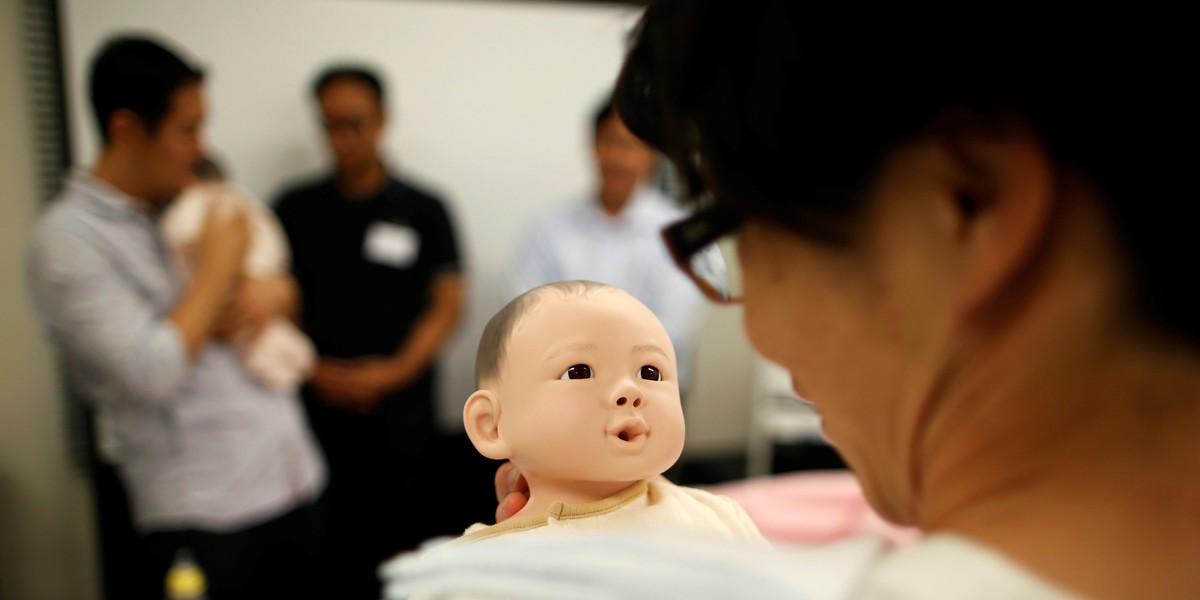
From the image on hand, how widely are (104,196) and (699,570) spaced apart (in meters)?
1.76

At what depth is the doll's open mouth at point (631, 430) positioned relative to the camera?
0.51 metres

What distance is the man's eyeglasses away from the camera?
0.43m

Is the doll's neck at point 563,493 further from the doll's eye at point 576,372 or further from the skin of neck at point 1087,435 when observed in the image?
the skin of neck at point 1087,435

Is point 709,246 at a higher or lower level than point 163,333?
higher

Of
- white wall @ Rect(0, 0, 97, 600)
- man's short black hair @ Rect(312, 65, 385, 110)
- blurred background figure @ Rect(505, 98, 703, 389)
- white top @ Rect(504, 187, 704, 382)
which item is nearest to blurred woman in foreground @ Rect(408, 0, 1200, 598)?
white top @ Rect(504, 187, 704, 382)

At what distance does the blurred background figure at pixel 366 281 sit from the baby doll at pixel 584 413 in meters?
1.81

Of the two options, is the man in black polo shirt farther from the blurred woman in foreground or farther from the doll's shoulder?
the blurred woman in foreground

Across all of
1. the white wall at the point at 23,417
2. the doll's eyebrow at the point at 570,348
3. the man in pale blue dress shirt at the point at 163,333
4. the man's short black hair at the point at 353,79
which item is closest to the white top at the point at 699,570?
the doll's eyebrow at the point at 570,348

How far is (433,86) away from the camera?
3207 millimetres

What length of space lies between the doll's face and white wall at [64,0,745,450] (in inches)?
76.5

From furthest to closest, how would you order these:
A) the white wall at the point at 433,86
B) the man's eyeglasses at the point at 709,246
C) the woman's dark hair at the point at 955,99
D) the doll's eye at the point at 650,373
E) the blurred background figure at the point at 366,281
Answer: the white wall at the point at 433,86 → the blurred background figure at the point at 366,281 → the doll's eye at the point at 650,373 → the man's eyeglasses at the point at 709,246 → the woman's dark hair at the point at 955,99

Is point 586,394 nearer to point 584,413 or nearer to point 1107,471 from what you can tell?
point 584,413

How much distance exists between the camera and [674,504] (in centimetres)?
Answer: 54

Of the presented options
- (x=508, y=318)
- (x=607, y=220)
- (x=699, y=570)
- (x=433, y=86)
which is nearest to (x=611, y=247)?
(x=607, y=220)
